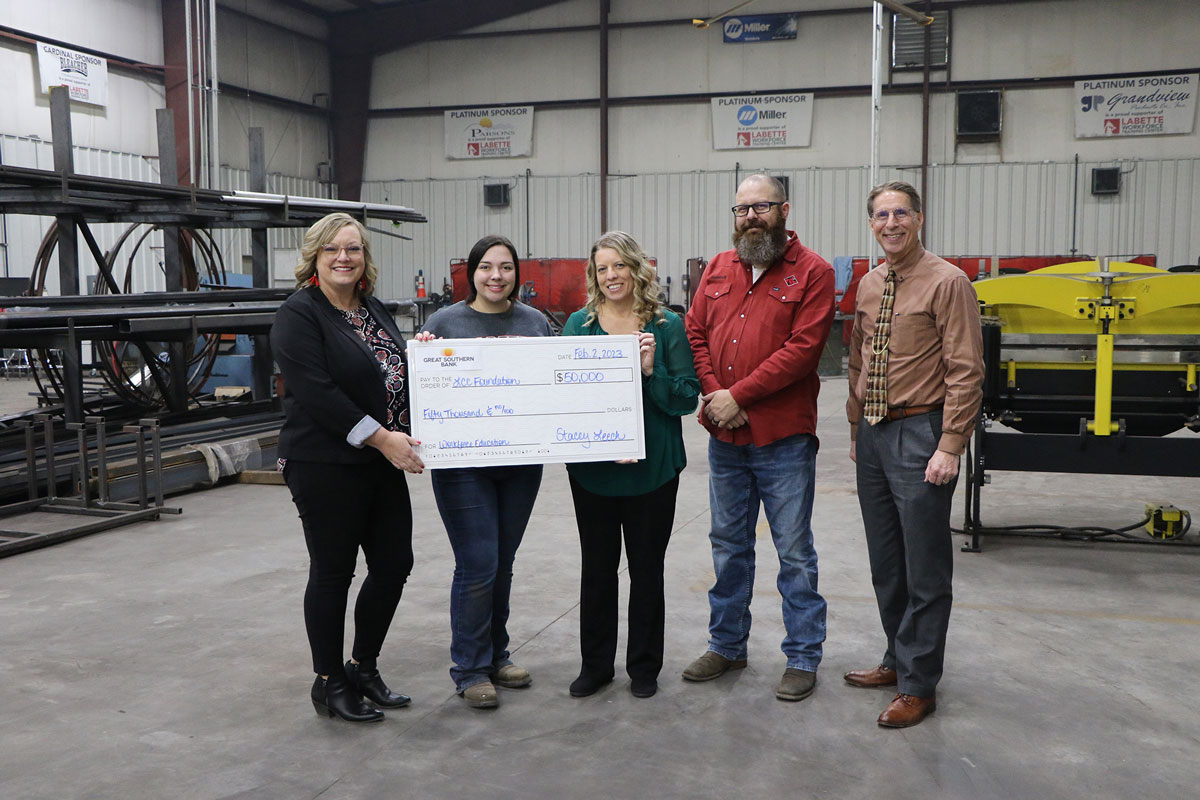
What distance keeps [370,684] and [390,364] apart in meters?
1.02

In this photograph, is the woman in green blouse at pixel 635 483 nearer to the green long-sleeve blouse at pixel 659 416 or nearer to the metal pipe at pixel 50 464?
the green long-sleeve blouse at pixel 659 416

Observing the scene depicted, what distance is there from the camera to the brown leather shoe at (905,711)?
3012 mm

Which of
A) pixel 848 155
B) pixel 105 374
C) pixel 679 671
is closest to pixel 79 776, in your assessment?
pixel 679 671

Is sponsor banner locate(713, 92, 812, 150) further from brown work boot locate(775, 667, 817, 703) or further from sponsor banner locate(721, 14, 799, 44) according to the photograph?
brown work boot locate(775, 667, 817, 703)

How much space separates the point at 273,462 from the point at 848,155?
13195 mm

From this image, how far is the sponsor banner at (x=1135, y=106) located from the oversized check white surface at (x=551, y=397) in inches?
652

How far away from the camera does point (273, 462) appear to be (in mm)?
7879

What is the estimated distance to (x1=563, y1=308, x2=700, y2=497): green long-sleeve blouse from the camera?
3.14m

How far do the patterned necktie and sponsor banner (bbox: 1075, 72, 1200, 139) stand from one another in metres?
16.1

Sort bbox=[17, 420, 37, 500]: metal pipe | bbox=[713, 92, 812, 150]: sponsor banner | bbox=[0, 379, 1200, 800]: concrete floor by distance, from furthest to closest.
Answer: bbox=[713, 92, 812, 150]: sponsor banner, bbox=[17, 420, 37, 500]: metal pipe, bbox=[0, 379, 1200, 800]: concrete floor

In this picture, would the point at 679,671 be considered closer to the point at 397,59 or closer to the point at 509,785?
the point at 509,785

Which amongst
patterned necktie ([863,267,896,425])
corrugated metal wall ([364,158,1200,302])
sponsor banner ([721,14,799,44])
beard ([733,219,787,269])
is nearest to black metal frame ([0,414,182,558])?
beard ([733,219,787,269])

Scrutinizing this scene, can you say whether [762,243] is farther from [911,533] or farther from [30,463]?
[30,463]

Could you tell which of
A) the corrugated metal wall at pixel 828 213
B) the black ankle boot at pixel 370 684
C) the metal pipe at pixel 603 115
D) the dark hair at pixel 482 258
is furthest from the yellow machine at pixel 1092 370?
the metal pipe at pixel 603 115
